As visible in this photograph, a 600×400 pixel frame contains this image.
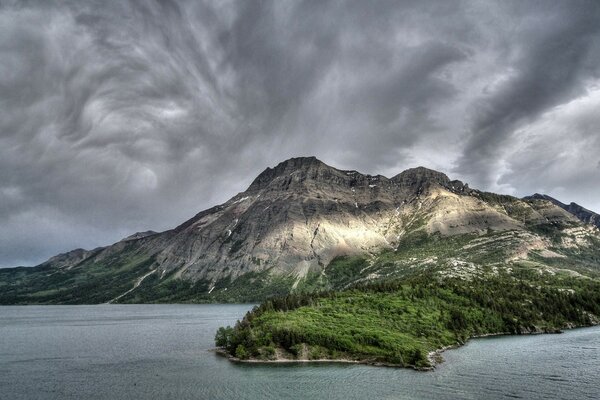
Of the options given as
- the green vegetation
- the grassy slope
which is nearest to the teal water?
the grassy slope

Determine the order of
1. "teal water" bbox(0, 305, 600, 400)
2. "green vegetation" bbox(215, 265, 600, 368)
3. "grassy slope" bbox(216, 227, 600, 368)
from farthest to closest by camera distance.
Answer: "grassy slope" bbox(216, 227, 600, 368) < "green vegetation" bbox(215, 265, 600, 368) < "teal water" bbox(0, 305, 600, 400)

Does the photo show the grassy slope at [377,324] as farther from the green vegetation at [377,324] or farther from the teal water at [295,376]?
the teal water at [295,376]

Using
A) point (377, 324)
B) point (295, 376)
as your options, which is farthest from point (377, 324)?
point (295, 376)

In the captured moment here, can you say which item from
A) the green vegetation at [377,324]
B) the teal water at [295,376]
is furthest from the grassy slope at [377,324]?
the teal water at [295,376]

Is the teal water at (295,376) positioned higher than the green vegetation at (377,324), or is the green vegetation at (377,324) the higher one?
the green vegetation at (377,324)

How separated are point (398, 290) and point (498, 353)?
66692 millimetres

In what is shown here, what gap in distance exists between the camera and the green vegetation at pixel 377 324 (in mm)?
129750

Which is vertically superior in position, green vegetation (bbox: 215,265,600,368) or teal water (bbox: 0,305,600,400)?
green vegetation (bbox: 215,265,600,368)

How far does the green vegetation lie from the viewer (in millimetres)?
129750

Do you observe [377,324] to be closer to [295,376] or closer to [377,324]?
[377,324]

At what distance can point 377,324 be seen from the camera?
149875 mm

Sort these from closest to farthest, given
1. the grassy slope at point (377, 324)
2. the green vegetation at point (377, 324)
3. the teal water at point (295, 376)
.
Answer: the teal water at point (295, 376) < the green vegetation at point (377, 324) < the grassy slope at point (377, 324)

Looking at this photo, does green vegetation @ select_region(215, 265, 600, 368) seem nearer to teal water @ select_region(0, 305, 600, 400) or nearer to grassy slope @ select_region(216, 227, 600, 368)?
grassy slope @ select_region(216, 227, 600, 368)

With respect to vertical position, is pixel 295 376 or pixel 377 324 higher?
pixel 377 324
